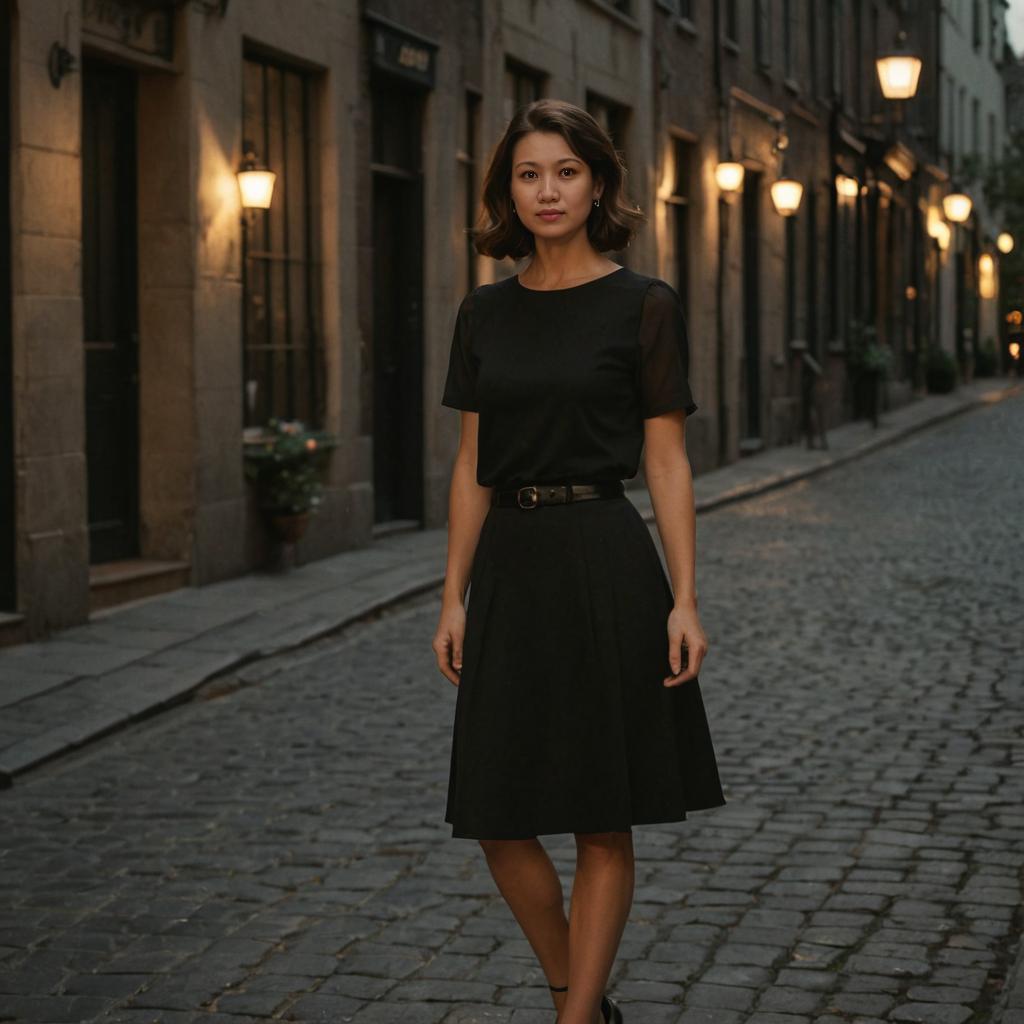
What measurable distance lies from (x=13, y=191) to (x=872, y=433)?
20.5 metres

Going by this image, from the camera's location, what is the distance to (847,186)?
3234cm

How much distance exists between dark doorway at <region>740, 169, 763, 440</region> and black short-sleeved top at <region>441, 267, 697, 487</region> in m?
22.8

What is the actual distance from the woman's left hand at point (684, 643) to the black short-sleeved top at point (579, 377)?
A: 1.01ft

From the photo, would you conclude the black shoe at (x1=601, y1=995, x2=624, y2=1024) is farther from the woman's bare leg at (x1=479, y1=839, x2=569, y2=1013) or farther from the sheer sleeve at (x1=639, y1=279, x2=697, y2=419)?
the sheer sleeve at (x1=639, y1=279, x2=697, y2=419)

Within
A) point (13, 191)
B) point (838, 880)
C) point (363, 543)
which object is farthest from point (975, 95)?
point (838, 880)

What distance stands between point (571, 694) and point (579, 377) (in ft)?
2.01

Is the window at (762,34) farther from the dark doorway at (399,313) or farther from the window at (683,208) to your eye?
the dark doorway at (399,313)

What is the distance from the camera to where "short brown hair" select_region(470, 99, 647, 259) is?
3943mm

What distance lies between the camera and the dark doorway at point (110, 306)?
464 inches

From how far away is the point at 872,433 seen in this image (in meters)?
29.1

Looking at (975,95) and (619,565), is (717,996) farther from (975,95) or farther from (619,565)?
(975,95)

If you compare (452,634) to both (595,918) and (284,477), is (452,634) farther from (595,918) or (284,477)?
(284,477)

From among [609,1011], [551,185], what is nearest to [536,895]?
[609,1011]

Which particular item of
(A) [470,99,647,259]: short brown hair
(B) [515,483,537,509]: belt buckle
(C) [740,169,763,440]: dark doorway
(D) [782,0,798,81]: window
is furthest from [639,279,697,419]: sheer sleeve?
(D) [782,0,798,81]: window
